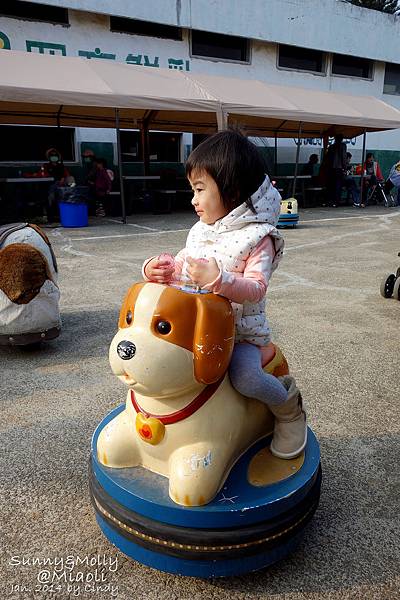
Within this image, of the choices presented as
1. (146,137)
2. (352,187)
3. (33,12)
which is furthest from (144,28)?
(352,187)

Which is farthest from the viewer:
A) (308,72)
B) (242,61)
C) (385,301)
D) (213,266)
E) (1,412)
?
(308,72)

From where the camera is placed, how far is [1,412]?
2775 millimetres

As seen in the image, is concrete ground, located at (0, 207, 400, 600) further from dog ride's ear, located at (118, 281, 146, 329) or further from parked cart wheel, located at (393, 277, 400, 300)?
dog ride's ear, located at (118, 281, 146, 329)

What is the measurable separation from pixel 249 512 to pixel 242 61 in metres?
16.1

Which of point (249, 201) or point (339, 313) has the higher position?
point (249, 201)

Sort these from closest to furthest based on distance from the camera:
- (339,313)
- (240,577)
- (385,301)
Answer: (240,577), (339,313), (385,301)

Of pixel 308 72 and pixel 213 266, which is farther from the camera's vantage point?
pixel 308 72

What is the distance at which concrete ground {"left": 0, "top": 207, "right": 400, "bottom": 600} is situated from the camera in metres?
1.68

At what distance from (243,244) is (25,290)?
217 centimetres

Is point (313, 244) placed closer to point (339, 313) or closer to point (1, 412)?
point (339, 313)

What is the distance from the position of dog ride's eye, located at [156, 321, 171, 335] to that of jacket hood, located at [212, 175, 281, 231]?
1.45 ft

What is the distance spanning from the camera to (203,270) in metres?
1.54

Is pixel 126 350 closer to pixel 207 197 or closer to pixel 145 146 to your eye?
pixel 207 197

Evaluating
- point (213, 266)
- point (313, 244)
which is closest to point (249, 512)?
point (213, 266)
